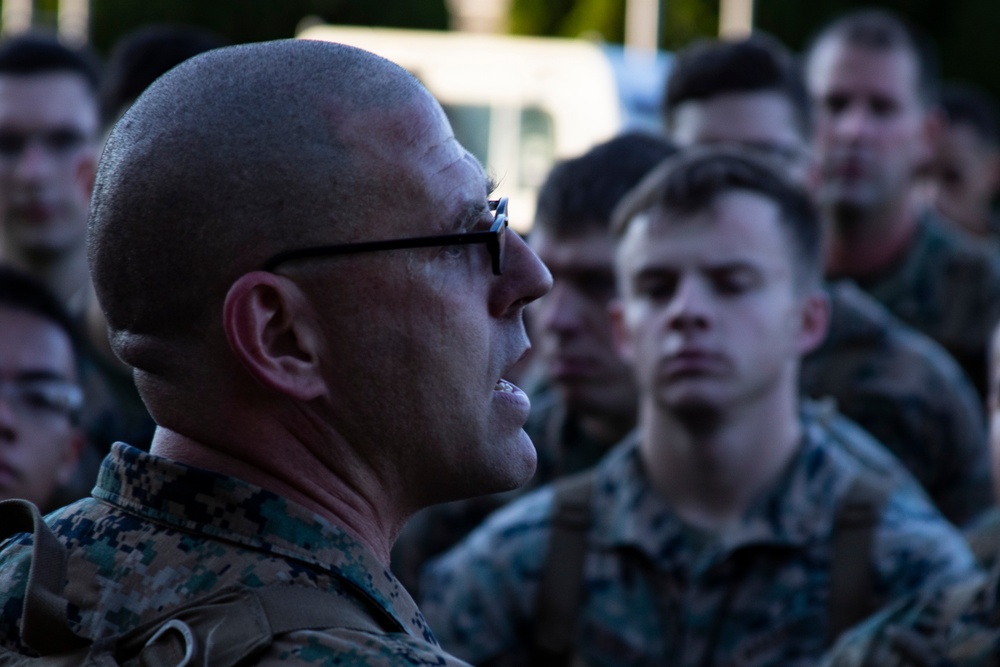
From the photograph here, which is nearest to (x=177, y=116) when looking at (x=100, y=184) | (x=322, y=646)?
(x=100, y=184)

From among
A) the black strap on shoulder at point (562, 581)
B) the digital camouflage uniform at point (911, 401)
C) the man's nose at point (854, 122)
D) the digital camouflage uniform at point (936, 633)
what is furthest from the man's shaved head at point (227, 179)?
the man's nose at point (854, 122)

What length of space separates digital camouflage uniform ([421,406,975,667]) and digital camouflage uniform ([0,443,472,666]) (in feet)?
7.04

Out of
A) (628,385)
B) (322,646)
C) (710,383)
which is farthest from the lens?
(628,385)

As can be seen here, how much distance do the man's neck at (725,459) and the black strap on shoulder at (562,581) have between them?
238mm

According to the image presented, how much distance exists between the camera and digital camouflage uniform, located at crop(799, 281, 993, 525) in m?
4.68

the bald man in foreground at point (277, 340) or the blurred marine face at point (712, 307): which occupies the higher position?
the bald man in foreground at point (277, 340)

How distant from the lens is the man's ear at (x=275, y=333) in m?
1.73

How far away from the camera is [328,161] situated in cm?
175

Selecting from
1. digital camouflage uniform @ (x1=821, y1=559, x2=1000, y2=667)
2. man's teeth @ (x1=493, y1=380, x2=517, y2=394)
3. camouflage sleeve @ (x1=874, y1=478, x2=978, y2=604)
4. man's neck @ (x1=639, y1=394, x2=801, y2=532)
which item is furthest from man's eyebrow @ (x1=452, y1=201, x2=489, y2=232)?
man's neck @ (x1=639, y1=394, x2=801, y2=532)

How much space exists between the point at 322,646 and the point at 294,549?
17cm

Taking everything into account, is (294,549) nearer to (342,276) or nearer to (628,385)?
(342,276)

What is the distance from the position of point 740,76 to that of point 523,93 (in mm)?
9613

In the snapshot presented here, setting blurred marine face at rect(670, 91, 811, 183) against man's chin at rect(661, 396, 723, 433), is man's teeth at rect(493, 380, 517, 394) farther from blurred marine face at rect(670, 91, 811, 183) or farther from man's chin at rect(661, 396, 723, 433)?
blurred marine face at rect(670, 91, 811, 183)

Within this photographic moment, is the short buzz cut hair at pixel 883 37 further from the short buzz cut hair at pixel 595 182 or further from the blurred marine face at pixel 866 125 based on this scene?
the short buzz cut hair at pixel 595 182
